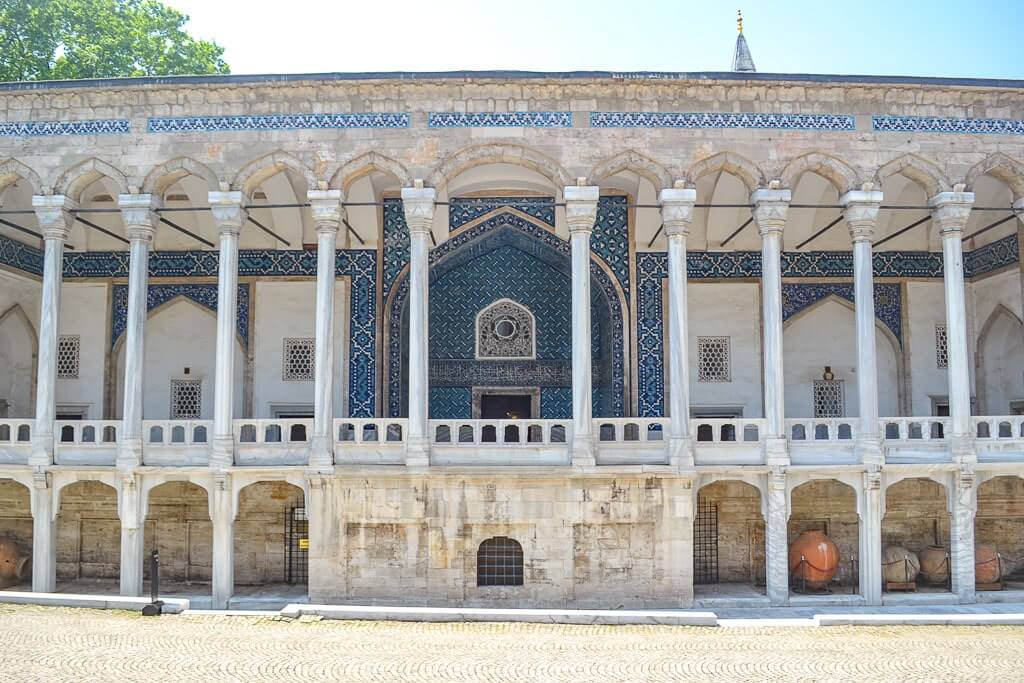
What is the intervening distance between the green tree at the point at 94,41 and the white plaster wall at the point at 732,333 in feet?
49.0

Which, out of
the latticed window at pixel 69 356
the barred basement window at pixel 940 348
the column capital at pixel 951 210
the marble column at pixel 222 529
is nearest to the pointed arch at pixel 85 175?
the marble column at pixel 222 529

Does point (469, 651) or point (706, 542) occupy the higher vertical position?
point (706, 542)

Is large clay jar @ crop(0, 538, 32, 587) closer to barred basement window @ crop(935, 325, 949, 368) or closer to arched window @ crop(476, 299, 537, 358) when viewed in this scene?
arched window @ crop(476, 299, 537, 358)

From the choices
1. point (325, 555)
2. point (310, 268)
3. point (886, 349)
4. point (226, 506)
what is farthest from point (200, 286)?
point (886, 349)

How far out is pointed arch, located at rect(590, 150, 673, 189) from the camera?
11859 mm

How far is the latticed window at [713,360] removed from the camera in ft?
51.1

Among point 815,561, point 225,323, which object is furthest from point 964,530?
point 225,323

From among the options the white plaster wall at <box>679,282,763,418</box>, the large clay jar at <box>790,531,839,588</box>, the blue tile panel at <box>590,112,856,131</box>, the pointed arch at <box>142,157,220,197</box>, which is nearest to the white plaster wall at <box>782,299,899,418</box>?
the white plaster wall at <box>679,282,763,418</box>

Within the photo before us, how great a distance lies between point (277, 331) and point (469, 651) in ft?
28.0

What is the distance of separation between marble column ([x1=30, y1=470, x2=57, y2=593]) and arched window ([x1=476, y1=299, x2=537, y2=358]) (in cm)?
704

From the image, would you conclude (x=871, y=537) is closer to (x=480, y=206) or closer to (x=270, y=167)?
(x=480, y=206)

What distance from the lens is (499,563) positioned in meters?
11.6

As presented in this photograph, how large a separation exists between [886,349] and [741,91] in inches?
255

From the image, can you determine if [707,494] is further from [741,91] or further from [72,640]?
[72,640]
